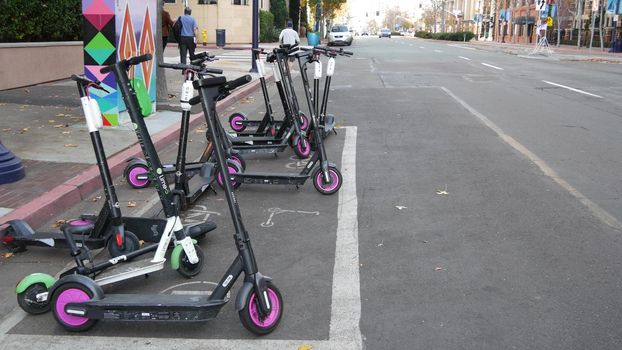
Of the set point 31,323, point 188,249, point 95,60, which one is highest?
point 95,60

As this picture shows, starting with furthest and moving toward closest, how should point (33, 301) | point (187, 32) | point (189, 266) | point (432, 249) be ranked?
point (187, 32), point (432, 249), point (189, 266), point (33, 301)

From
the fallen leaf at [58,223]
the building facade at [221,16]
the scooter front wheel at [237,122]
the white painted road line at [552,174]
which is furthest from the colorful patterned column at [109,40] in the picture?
the building facade at [221,16]

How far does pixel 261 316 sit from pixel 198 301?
0.36m

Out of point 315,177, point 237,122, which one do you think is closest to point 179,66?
point 315,177

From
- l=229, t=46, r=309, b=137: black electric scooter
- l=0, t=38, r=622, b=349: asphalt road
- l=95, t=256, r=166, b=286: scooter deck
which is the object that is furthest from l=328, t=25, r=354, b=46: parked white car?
l=95, t=256, r=166, b=286: scooter deck

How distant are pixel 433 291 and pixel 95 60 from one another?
6.81m

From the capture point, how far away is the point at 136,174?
6727 millimetres

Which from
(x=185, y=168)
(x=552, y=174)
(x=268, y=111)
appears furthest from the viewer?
(x=268, y=111)

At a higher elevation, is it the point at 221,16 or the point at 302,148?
the point at 221,16

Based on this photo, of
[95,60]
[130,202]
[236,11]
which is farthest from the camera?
[236,11]

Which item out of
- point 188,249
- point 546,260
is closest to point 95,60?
point 188,249

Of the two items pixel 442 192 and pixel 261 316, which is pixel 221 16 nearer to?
pixel 442 192

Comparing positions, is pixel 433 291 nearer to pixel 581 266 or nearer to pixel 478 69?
pixel 581 266

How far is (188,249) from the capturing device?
4.19 m
